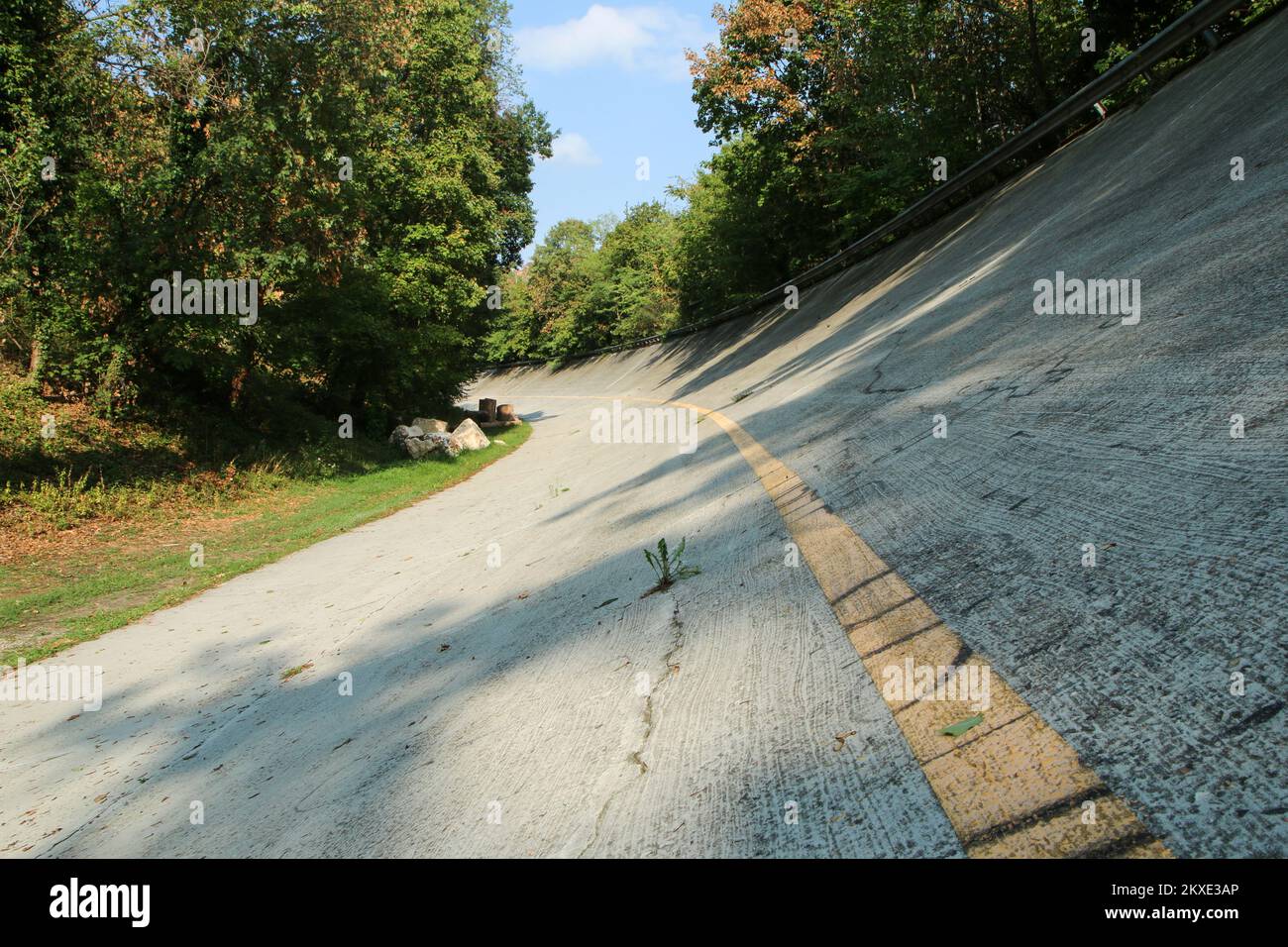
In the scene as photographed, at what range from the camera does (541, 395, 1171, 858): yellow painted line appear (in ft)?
5.38

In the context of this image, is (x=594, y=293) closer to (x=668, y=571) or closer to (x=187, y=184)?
(x=187, y=184)

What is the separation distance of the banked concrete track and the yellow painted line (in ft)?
0.03

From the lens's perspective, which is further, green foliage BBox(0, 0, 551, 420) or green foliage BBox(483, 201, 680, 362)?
green foliage BBox(483, 201, 680, 362)

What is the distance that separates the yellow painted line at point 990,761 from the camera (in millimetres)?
1639

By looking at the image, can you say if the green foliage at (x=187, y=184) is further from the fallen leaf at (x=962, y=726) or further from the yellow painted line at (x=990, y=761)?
the fallen leaf at (x=962, y=726)

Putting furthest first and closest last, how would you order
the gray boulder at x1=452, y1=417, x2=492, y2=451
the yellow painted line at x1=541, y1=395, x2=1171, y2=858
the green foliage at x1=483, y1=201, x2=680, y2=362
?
the green foliage at x1=483, y1=201, x2=680, y2=362 < the gray boulder at x1=452, y1=417, x2=492, y2=451 < the yellow painted line at x1=541, y1=395, x2=1171, y2=858

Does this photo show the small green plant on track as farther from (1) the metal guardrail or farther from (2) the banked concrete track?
(1) the metal guardrail

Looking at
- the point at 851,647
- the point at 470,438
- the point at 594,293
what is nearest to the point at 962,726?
the point at 851,647

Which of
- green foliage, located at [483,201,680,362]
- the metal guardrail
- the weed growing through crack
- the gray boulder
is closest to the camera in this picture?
the weed growing through crack

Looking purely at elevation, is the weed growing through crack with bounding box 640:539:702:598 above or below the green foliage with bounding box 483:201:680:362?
below

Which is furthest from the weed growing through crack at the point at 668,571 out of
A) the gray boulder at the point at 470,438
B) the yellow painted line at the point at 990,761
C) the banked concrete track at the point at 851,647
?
the gray boulder at the point at 470,438

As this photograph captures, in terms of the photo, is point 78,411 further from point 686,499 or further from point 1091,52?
point 1091,52

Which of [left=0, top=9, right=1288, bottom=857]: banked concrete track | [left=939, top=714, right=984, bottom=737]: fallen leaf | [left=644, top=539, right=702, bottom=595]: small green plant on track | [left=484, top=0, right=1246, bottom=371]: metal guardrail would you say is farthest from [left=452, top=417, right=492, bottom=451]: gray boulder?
[left=939, top=714, right=984, bottom=737]: fallen leaf

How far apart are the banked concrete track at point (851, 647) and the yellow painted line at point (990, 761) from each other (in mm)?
10
